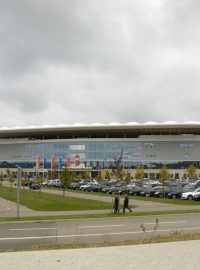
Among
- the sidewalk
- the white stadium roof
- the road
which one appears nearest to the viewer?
the sidewalk

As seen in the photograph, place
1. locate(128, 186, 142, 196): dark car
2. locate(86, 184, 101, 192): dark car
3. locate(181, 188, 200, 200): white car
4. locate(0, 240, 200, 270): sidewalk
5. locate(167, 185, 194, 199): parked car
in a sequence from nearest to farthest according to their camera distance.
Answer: locate(0, 240, 200, 270): sidewalk, locate(181, 188, 200, 200): white car, locate(167, 185, 194, 199): parked car, locate(128, 186, 142, 196): dark car, locate(86, 184, 101, 192): dark car

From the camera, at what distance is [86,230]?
19703 millimetres

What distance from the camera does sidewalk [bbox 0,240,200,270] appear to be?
33.2 feet

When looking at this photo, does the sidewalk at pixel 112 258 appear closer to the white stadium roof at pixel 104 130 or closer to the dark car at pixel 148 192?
the dark car at pixel 148 192

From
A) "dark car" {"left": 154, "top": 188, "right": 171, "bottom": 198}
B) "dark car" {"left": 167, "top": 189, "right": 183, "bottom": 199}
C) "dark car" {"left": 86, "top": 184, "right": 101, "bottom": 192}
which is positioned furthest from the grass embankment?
"dark car" {"left": 86, "top": 184, "right": 101, "bottom": 192}

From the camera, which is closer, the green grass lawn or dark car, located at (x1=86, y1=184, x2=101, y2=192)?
the green grass lawn

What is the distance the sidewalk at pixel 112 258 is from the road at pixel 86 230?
10.6 ft

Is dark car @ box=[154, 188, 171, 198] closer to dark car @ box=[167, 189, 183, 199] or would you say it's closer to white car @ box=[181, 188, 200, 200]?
dark car @ box=[167, 189, 183, 199]

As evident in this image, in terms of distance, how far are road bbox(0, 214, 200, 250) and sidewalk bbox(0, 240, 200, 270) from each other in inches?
127

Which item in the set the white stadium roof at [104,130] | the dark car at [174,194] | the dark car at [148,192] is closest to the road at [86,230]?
the dark car at [174,194]

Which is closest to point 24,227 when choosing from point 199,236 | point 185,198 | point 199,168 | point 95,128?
point 199,236

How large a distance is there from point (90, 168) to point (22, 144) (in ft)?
78.0

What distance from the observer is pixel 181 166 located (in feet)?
433

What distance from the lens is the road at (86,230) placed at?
1675 cm
